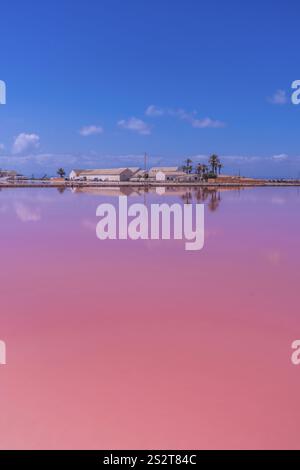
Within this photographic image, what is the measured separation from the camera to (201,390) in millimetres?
3969

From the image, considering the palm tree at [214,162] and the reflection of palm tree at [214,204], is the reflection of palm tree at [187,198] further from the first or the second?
the palm tree at [214,162]

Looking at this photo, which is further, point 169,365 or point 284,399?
point 169,365

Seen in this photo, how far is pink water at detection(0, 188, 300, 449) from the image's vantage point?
3441 mm

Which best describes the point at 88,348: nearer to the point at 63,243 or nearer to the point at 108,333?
the point at 108,333

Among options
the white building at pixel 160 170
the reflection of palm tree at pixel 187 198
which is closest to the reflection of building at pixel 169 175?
the white building at pixel 160 170

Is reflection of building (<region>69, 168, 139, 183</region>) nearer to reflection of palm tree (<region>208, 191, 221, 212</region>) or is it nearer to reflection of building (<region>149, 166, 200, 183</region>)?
reflection of building (<region>149, 166, 200, 183</region>)

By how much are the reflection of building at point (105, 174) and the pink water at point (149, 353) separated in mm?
56738

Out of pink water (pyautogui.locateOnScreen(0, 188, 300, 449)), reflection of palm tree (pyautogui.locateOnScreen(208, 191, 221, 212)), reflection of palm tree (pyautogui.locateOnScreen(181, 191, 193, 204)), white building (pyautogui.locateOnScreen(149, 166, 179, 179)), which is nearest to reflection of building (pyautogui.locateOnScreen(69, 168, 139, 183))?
white building (pyautogui.locateOnScreen(149, 166, 179, 179))

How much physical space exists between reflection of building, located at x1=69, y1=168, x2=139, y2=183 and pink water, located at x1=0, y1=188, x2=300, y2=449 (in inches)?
2234

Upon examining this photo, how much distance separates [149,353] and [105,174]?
63.7m

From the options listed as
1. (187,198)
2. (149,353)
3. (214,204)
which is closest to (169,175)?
(187,198)

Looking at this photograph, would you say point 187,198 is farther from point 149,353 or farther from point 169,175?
point 169,175
